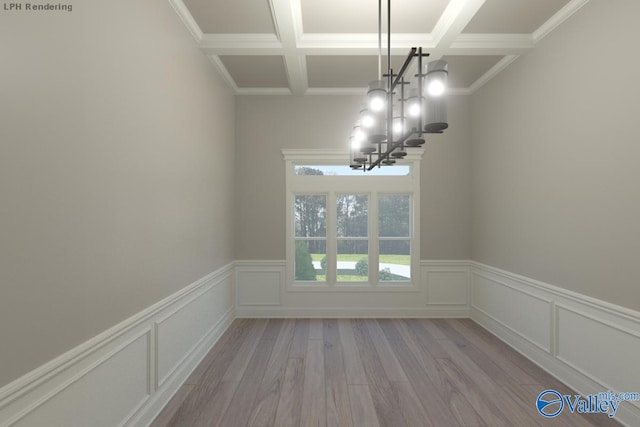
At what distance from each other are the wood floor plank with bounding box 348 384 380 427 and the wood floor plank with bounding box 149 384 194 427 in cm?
132

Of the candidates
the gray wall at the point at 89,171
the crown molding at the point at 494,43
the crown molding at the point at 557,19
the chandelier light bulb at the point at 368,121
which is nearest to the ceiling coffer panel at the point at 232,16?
the gray wall at the point at 89,171

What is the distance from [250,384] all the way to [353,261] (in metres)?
2.18

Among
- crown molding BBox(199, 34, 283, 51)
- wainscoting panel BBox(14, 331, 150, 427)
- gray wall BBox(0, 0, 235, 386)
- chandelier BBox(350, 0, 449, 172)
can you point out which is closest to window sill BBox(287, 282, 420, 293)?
gray wall BBox(0, 0, 235, 386)

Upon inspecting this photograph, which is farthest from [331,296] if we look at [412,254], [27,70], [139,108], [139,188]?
[27,70]

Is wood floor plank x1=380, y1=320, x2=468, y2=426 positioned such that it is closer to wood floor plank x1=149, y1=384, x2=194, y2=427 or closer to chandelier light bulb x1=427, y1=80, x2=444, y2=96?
wood floor plank x1=149, y1=384, x2=194, y2=427

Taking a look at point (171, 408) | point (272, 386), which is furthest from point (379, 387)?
point (171, 408)

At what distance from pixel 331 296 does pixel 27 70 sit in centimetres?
368

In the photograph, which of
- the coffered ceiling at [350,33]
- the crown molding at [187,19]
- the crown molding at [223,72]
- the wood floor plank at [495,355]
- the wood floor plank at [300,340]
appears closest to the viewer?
the crown molding at [187,19]

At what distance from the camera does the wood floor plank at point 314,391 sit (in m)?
2.02

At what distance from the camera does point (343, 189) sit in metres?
4.11

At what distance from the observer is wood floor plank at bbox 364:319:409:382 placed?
256cm

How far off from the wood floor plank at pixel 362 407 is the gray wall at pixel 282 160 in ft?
6.85

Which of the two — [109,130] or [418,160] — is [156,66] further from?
[418,160]

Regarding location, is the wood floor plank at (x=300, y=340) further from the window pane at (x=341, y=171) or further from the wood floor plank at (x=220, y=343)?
the window pane at (x=341, y=171)
